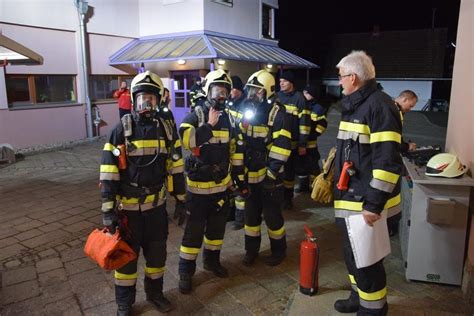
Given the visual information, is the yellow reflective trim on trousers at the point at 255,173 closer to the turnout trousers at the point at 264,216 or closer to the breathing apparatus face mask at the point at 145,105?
the turnout trousers at the point at 264,216

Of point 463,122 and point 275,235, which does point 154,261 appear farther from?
point 463,122

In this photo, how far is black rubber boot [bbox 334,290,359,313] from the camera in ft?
11.2

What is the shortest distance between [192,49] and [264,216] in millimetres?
9219

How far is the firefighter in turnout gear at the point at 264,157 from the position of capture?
14.3 ft

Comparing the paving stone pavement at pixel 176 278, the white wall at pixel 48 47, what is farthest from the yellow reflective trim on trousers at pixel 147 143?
the white wall at pixel 48 47

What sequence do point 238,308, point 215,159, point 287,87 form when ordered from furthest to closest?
point 287,87
point 215,159
point 238,308

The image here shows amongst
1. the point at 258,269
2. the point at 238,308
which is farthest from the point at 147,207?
the point at 258,269

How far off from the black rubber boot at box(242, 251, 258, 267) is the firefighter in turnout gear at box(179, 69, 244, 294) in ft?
2.26

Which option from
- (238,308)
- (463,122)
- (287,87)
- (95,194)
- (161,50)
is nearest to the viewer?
(238,308)

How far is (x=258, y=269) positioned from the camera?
4.30 meters

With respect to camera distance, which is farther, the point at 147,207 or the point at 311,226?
the point at 311,226

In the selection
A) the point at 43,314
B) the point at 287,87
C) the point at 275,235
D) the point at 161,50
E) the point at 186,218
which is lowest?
the point at 43,314

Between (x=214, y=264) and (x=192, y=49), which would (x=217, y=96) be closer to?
(x=214, y=264)

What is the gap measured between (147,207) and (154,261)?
0.54 metres
